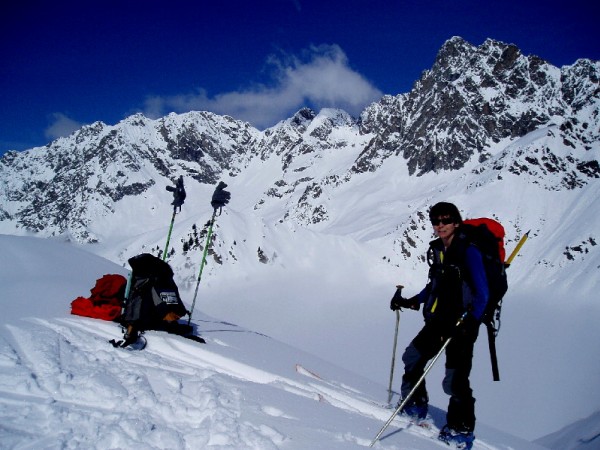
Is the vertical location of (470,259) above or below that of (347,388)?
above

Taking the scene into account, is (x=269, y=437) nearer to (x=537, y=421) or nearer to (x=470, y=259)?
(x=470, y=259)

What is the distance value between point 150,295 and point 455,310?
175 inches

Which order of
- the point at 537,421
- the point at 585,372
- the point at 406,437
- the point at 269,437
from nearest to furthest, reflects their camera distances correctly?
the point at 269,437, the point at 406,437, the point at 537,421, the point at 585,372

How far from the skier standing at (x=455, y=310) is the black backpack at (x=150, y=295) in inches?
150

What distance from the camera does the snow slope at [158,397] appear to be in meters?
2.84

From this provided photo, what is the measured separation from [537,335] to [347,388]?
4845 centimetres

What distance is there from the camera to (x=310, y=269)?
6812 cm

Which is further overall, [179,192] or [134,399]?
[179,192]

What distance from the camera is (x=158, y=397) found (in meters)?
3.54

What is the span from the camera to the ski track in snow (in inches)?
110

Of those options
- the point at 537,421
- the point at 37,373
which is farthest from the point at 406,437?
the point at 537,421

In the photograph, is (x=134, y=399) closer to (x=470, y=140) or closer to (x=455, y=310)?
(x=455, y=310)

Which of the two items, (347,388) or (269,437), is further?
(347,388)

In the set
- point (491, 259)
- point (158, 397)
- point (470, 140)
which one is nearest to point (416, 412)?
point (491, 259)
